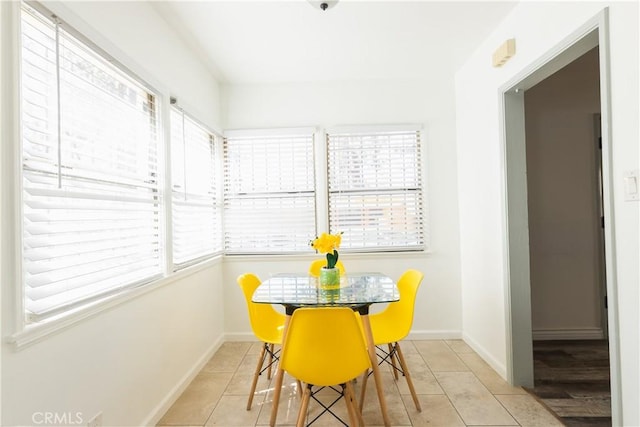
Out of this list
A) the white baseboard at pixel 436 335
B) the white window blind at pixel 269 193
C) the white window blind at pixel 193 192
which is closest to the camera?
the white window blind at pixel 193 192

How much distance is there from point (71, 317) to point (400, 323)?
1986mm

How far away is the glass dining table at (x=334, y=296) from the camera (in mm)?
1915

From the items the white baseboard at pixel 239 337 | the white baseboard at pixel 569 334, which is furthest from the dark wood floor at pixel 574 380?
the white baseboard at pixel 239 337

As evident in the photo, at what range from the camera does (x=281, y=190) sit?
11.7ft

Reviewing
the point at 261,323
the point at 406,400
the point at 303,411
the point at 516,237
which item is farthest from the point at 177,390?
the point at 516,237

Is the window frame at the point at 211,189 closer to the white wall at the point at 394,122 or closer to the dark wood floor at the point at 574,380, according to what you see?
the white wall at the point at 394,122

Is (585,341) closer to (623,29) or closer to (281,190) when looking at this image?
(623,29)

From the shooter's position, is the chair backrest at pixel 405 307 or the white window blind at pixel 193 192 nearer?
the chair backrest at pixel 405 307

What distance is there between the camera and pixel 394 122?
3.53 m

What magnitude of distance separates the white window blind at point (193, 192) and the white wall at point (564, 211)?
333 centimetres

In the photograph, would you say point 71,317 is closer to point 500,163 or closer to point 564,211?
point 500,163

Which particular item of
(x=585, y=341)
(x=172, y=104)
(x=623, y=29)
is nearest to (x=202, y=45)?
(x=172, y=104)

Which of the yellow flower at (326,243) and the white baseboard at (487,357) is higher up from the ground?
the yellow flower at (326,243)

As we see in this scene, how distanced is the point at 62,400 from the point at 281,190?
253 centimetres
